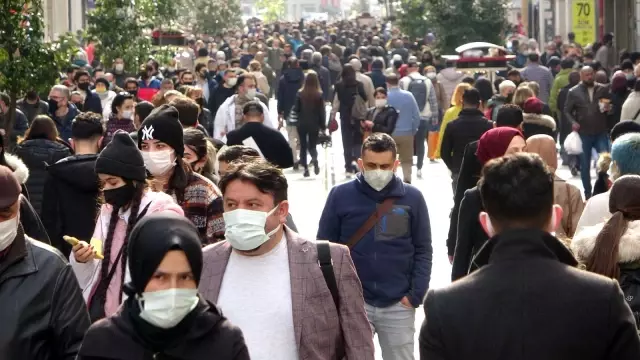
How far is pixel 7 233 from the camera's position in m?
5.26

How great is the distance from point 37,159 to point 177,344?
708cm

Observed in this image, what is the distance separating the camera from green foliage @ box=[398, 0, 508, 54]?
36812mm

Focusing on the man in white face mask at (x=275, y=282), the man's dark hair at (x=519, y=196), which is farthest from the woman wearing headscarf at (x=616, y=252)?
the man's dark hair at (x=519, y=196)

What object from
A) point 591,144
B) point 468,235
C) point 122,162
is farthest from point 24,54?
point 591,144

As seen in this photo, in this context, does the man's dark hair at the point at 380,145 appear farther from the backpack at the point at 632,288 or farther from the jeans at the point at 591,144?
the jeans at the point at 591,144

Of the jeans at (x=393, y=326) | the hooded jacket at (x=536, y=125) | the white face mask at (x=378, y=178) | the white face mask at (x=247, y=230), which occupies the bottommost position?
the jeans at (x=393, y=326)

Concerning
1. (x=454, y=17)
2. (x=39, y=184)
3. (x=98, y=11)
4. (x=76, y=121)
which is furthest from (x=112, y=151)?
(x=454, y=17)

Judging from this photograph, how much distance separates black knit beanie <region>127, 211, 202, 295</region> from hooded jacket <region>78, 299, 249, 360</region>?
10 centimetres

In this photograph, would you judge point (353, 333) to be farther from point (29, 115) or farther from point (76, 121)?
point (29, 115)

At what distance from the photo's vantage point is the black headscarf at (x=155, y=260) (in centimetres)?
439

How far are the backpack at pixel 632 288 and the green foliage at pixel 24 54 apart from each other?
8302 millimetres

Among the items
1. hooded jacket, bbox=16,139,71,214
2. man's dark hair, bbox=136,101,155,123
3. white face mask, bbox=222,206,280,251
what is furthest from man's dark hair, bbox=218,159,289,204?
man's dark hair, bbox=136,101,155,123

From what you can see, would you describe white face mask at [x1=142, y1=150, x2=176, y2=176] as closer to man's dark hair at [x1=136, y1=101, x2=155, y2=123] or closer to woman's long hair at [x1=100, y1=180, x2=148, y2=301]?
woman's long hair at [x1=100, y1=180, x2=148, y2=301]

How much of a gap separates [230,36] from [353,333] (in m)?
63.1
